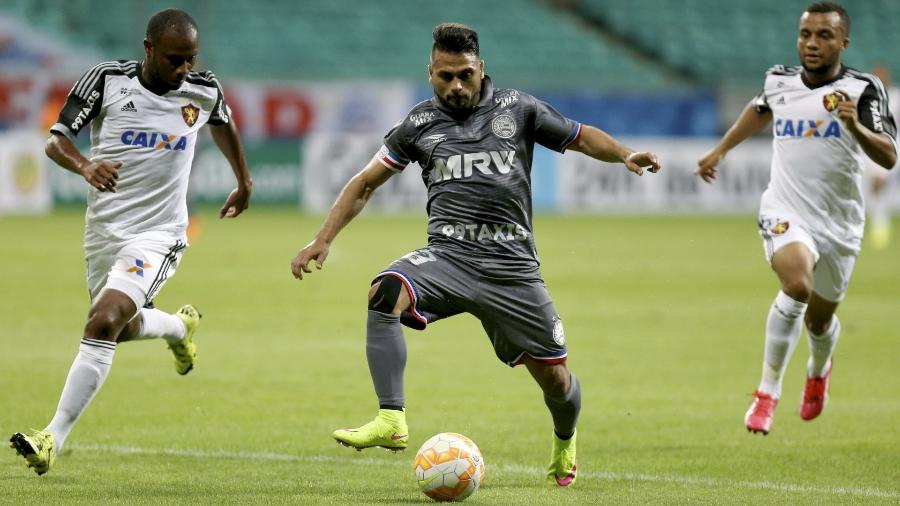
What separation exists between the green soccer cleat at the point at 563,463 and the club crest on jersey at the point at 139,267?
222 cm

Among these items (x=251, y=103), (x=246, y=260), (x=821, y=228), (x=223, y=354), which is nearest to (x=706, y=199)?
(x=251, y=103)

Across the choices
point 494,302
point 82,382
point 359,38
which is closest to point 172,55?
point 82,382

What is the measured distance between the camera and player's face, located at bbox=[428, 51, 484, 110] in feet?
22.3

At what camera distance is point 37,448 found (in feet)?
21.6

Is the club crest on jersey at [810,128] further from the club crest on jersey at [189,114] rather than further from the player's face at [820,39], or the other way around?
the club crest on jersey at [189,114]

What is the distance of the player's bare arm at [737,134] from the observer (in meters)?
9.12

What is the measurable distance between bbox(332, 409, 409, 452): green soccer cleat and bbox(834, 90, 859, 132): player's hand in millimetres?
3047

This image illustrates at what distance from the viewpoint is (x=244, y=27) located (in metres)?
35.4

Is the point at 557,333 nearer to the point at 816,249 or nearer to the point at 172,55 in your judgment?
the point at 172,55

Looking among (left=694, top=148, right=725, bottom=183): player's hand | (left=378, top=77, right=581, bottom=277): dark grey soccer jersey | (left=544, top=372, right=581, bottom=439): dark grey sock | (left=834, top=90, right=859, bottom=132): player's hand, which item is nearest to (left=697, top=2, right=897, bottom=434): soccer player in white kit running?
(left=694, top=148, right=725, bottom=183): player's hand

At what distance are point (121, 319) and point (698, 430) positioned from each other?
3496 millimetres

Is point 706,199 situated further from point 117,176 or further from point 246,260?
point 117,176

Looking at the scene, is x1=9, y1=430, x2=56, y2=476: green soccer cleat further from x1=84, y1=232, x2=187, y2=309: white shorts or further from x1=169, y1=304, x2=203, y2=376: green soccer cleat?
x1=169, y1=304, x2=203, y2=376: green soccer cleat

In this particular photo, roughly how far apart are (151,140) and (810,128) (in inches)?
150
